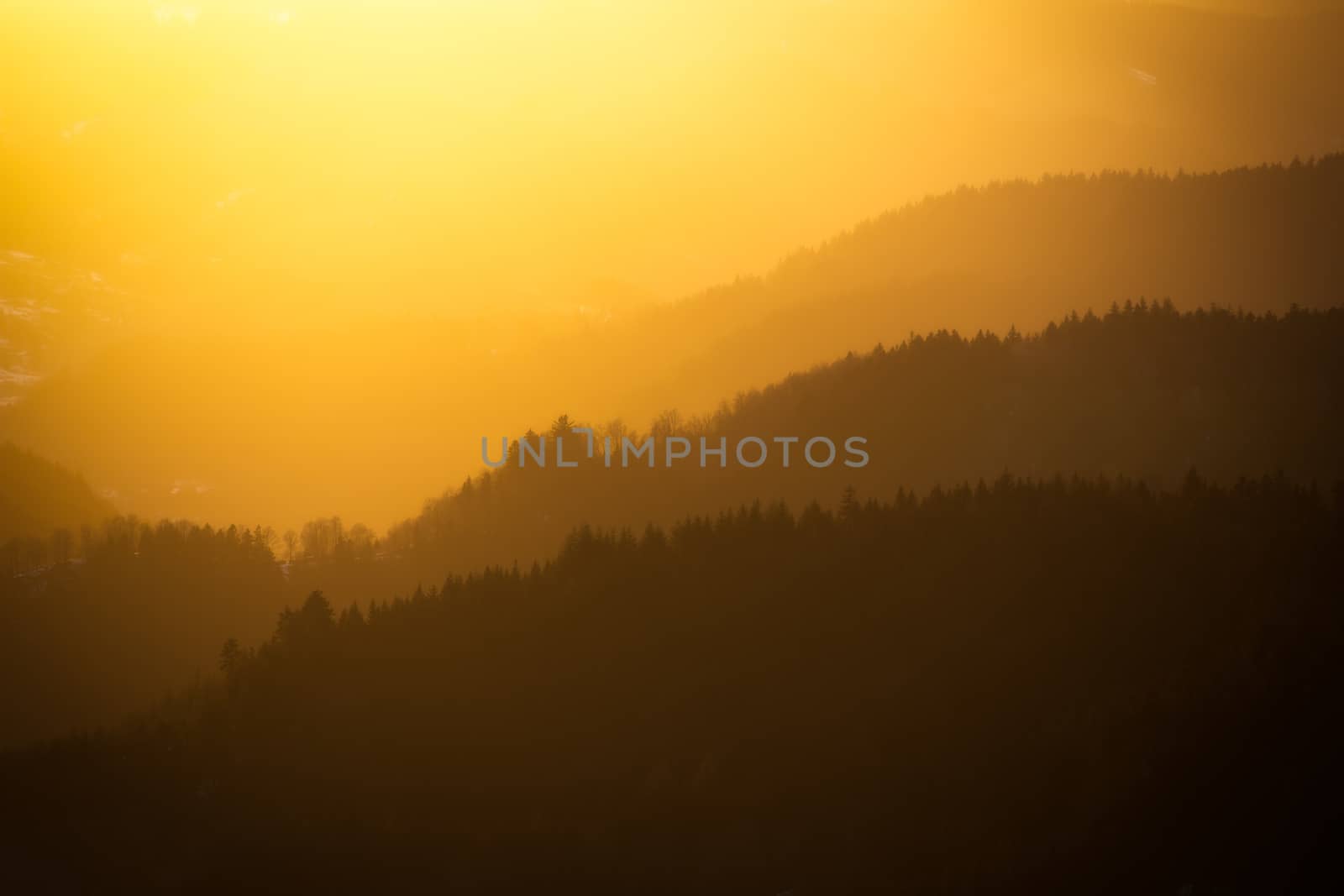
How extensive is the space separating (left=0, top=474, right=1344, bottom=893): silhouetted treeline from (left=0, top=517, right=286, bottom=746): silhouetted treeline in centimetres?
4535

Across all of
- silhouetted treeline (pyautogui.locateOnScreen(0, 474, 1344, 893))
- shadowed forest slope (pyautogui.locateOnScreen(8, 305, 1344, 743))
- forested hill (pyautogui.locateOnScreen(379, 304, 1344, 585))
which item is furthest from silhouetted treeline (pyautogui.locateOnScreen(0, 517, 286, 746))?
silhouetted treeline (pyautogui.locateOnScreen(0, 474, 1344, 893))

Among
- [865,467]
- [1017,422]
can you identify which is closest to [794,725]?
[865,467]

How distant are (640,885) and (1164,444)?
273 ft

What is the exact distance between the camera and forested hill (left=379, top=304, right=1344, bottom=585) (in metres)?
151

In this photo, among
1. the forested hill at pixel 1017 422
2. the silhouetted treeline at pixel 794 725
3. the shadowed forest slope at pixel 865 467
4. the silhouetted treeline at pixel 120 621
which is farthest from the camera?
the silhouetted treeline at pixel 120 621

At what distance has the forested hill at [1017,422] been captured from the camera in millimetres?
151375

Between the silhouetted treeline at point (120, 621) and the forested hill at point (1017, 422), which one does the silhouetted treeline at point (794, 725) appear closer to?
the forested hill at point (1017, 422)

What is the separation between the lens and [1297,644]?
345ft

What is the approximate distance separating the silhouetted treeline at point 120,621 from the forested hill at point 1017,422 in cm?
2641

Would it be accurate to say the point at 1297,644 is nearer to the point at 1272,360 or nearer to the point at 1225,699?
the point at 1225,699

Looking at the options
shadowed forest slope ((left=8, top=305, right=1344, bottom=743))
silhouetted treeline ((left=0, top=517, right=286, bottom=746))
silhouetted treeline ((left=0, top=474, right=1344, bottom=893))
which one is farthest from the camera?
silhouetted treeline ((left=0, top=517, right=286, bottom=746))

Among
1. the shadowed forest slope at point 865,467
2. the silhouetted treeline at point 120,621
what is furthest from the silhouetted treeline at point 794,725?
the silhouetted treeline at point 120,621

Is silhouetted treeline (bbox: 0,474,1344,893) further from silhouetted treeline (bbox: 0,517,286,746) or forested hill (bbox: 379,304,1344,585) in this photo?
silhouetted treeline (bbox: 0,517,286,746)

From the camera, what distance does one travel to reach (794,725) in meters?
111
